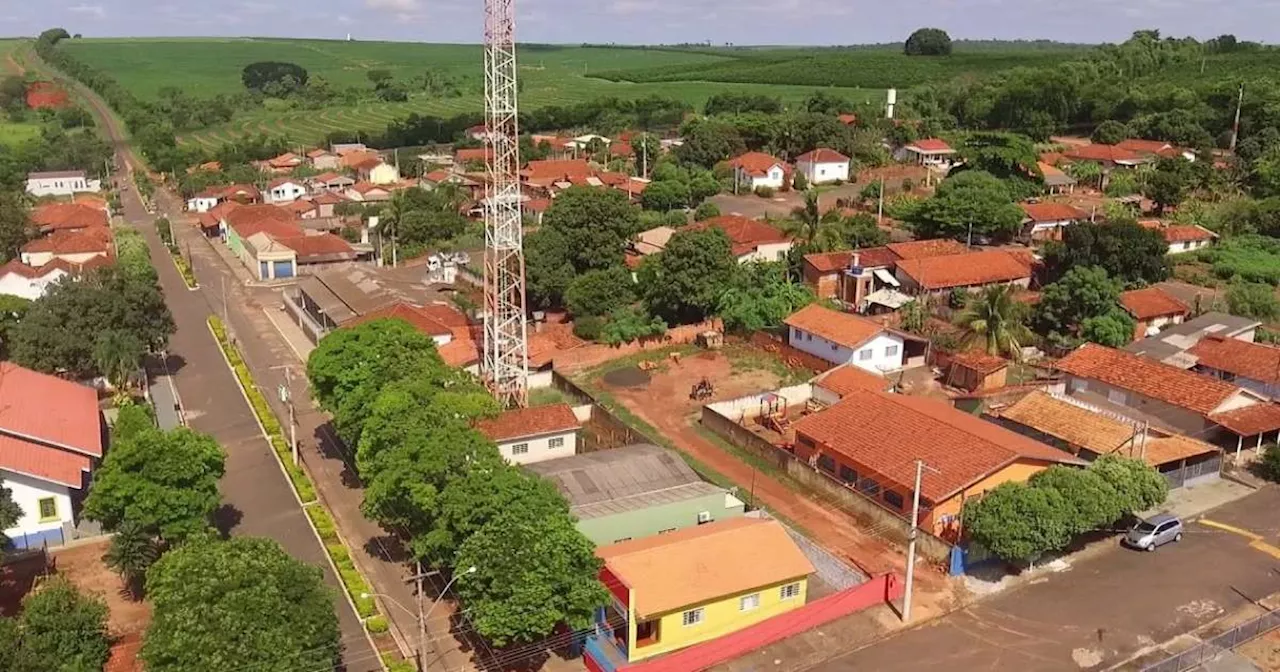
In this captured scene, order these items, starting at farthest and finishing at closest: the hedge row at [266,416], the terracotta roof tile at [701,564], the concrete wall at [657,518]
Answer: the hedge row at [266,416]
the concrete wall at [657,518]
the terracotta roof tile at [701,564]

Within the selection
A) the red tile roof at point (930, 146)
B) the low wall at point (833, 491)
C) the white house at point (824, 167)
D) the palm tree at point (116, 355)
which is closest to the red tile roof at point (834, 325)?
the low wall at point (833, 491)

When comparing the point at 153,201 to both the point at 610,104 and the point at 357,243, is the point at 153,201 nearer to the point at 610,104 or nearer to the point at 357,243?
the point at 357,243

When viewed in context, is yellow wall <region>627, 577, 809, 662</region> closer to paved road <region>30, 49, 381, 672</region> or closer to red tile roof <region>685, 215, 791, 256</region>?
A: paved road <region>30, 49, 381, 672</region>

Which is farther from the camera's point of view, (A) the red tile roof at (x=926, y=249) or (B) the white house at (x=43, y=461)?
(A) the red tile roof at (x=926, y=249)

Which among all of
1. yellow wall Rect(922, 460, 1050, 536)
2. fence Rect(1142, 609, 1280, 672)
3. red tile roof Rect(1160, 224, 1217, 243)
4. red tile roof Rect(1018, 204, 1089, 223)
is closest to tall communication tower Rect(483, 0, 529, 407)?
yellow wall Rect(922, 460, 1050, 536)

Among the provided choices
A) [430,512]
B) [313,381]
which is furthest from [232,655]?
[313,381]

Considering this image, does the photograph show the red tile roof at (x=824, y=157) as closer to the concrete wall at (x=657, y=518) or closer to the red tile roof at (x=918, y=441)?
the red tile roof at (x=918, y=441)

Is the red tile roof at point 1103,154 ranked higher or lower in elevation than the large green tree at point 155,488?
higher

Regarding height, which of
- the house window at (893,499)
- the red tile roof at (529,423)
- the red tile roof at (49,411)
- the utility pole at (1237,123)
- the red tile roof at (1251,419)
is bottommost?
the house window at (893,499)
